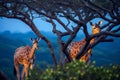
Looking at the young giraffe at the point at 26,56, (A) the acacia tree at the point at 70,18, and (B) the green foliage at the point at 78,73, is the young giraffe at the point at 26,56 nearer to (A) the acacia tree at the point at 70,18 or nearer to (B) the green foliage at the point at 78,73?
(A) the acacia tree at the point at 70,18

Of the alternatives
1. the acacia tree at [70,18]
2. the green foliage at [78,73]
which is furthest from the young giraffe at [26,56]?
the green foliage at [78,73]

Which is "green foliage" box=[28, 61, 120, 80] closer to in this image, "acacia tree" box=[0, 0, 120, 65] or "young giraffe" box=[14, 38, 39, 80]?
"acacia tree" box=[0, 0, 120, 65]

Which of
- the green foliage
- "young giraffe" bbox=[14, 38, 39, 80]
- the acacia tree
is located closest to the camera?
the green foliage

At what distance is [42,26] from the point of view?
47.5ft

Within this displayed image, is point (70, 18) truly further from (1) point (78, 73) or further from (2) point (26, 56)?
(2) point (26, 56)

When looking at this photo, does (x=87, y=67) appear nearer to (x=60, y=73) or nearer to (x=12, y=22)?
(x=60, y=73)

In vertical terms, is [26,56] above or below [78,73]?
below

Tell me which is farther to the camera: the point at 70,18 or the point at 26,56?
the point at 26,56

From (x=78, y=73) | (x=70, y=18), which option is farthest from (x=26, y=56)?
(x=78, y=73)

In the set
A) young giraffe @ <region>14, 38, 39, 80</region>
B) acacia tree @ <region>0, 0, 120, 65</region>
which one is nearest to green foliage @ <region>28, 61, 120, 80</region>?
acacia tree @ <region>0, 0, 120, 65</region>

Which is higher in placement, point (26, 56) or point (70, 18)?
point (70, 18)

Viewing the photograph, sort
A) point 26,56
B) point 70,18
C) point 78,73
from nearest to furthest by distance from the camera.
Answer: point 78,73, point 70,18, point 26,56

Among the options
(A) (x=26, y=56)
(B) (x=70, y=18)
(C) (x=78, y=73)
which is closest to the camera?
(C) (x=78, y=73)

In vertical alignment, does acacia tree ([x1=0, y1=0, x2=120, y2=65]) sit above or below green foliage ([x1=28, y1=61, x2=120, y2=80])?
below
